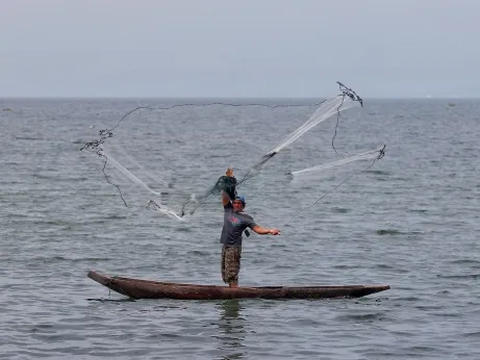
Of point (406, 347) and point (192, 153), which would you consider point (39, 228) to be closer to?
point (406, 347)

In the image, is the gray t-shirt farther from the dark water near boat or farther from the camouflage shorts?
the dark water near boat

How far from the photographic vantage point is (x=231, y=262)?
66.8ft

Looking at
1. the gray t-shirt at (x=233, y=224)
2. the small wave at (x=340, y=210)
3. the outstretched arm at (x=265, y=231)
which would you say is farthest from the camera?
the small wave at (x=340, y=210)

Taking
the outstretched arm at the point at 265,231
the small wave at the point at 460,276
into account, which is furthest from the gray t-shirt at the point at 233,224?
the small wave at the point at 460,276

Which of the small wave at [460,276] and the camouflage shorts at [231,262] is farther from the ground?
the camouflage shorts at [231,262]

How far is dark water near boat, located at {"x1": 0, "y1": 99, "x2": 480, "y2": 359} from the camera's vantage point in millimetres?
17672

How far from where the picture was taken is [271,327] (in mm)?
18734

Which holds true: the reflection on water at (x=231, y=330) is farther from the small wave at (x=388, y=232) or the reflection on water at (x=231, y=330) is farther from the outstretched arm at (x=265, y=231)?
the small wave at (x=388, y=232)

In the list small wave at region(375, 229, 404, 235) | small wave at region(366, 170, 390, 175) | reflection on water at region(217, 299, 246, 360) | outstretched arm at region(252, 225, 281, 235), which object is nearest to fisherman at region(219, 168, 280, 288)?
outstretched arm at region(252, 225, 281, 235)

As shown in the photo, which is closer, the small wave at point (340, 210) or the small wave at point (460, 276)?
the small wave at point (460, 276)

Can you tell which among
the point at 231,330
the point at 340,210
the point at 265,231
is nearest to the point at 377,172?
the point at 340,210

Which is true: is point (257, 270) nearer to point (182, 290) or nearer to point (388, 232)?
point (182, 290)

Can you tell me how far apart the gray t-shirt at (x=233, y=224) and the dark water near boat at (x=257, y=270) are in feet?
3.99

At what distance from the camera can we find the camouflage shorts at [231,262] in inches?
799
